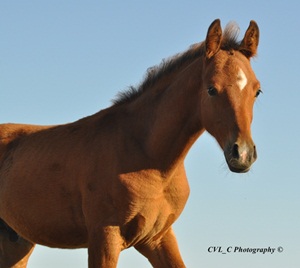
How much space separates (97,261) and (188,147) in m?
1.58

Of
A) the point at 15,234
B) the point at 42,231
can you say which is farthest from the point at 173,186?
the point at 15,234

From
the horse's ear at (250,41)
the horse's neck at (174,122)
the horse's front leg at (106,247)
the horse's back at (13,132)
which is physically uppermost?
the horse's ear at (250,41)

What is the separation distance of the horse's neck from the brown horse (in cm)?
1

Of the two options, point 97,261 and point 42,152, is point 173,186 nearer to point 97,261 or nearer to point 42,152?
point 97,261

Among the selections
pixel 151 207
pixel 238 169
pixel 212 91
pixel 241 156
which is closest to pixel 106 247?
pixel 151 207

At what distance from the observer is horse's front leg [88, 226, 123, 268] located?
7680 millimetres

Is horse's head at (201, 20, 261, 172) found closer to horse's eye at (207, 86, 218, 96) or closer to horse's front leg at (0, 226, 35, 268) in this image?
horse's eye at (207, 86, 218, 96)

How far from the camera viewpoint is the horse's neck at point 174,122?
778 cm

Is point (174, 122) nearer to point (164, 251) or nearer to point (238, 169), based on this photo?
point (238, 169)

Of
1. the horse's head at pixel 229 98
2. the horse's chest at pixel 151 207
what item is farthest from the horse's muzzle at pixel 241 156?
the horse's chest at pixel 151 207

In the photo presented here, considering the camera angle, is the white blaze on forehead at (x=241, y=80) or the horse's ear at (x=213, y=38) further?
the horse's ear at (x=213, y=38)

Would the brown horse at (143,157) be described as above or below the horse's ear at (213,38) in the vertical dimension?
below

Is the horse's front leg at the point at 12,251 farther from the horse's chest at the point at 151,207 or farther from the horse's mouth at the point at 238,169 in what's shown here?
the horse's mouth at the point at 238,169

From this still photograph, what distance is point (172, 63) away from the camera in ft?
27.3
